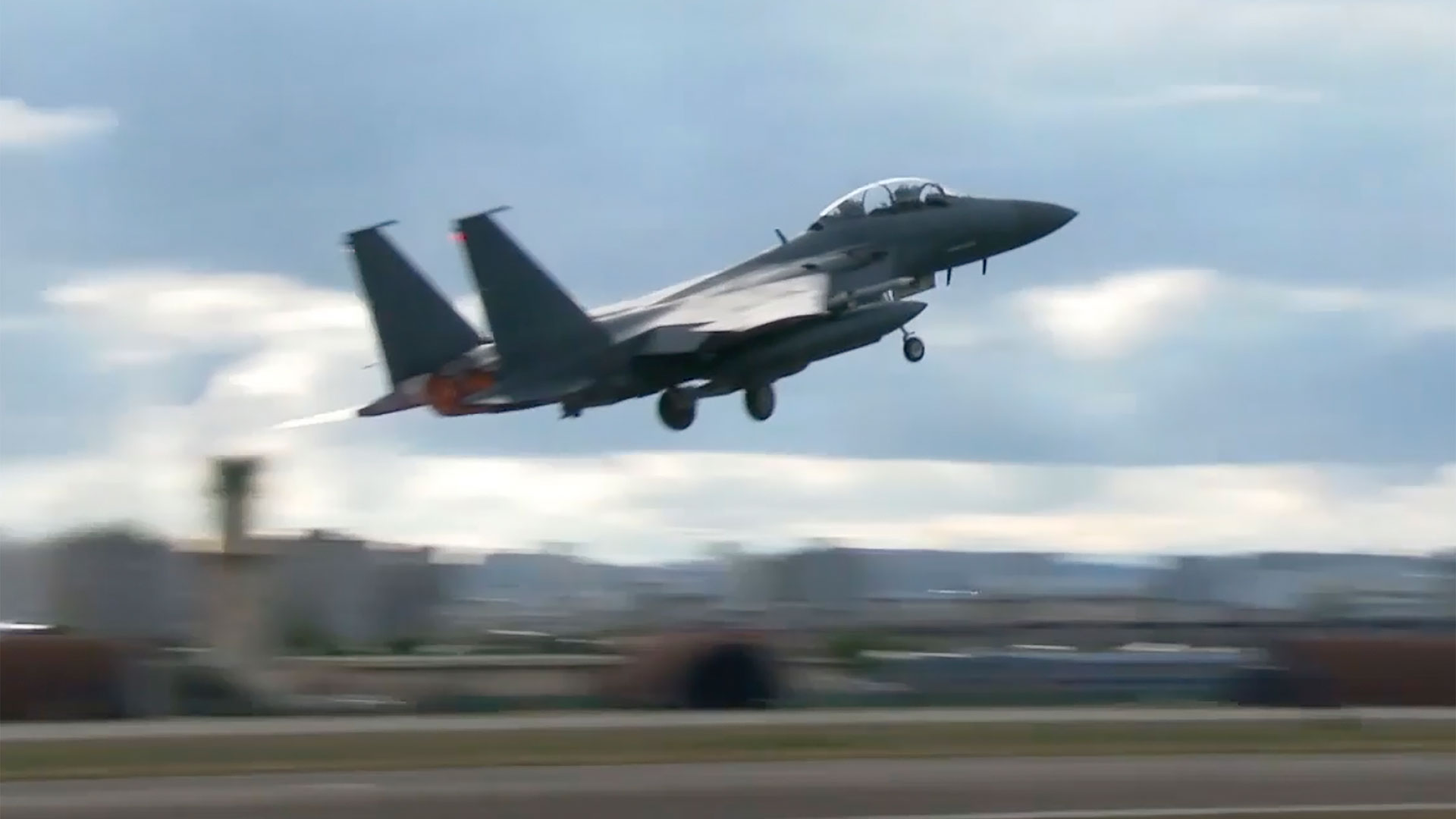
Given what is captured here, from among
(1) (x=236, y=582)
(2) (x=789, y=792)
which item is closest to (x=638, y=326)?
(2) (x=789, y=792)

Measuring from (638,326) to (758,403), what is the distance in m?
2.56

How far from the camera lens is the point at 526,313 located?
34.5 meters

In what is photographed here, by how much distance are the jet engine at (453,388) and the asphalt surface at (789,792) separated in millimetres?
7550

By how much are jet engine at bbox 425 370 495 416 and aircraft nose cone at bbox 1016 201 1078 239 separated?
38.1 ft

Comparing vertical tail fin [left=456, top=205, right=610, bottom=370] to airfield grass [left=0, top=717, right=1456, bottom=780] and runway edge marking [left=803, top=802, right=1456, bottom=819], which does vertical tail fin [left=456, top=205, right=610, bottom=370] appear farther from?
runway edge marking [left=803, top=802, right=1456, bottom=819]

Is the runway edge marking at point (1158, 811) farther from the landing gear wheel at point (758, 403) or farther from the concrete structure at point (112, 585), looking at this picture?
the concrete structure at point (112, 585)

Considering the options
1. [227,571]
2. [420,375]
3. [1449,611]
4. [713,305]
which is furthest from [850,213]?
[1449,611]

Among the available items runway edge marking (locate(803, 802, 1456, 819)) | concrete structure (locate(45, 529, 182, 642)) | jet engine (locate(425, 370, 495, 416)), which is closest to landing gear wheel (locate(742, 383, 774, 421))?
jet engine (locate(425, 370, 495, 416))

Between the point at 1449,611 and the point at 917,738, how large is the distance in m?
41.6

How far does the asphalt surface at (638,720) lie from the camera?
37625 mm

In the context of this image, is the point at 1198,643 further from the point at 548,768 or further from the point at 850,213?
the point at 548,768

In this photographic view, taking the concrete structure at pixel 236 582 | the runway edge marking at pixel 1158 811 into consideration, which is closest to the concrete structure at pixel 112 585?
the concrete structure at pixel 236 582

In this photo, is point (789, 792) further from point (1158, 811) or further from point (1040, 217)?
point (1040, 217)

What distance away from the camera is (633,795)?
83.8ft
